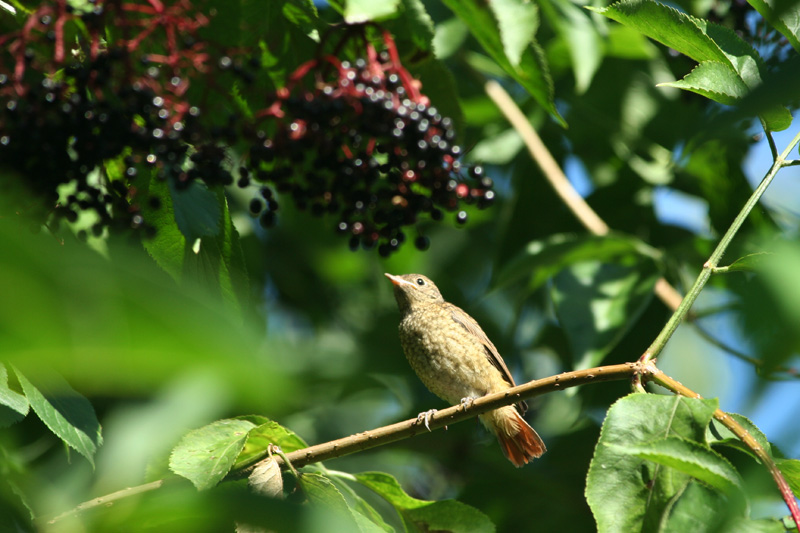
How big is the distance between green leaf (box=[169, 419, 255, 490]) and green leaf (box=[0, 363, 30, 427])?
45cm

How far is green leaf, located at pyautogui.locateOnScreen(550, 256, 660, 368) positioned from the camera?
12.0 ft

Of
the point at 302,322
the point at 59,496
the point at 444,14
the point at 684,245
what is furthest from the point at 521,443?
the point at 59,496

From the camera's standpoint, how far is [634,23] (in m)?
2.39

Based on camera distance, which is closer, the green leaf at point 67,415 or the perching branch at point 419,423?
the green leaf at point 67,415

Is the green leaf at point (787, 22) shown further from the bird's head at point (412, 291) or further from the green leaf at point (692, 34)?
the bird's head at point (412, 291)

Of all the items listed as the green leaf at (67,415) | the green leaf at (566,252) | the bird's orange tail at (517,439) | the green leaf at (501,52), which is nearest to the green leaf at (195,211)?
the green leaf at (67,415)

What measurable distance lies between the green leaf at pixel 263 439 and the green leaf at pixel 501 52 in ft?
4.26

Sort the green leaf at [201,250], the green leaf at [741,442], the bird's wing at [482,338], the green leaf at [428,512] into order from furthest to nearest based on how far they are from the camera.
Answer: the bird's wing at [482,338]
the green leaf at [428,512]
the green leaf at [201,250]
the green leaf at [741,442]

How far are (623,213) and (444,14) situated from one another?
181 centimetres

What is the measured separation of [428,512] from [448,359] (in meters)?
2.20

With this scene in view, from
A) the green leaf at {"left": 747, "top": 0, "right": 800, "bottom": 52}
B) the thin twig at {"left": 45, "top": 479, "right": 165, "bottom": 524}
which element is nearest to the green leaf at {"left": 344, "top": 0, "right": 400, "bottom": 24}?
the green leaf at {"left": 747, "top": 0, "right": 800, "bottom": 52}

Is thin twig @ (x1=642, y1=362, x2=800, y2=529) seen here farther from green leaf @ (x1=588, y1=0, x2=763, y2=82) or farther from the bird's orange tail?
the bird's orange tail

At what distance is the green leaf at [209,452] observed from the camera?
226 centimetres

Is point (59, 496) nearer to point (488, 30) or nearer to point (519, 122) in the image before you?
point (488, 30)
